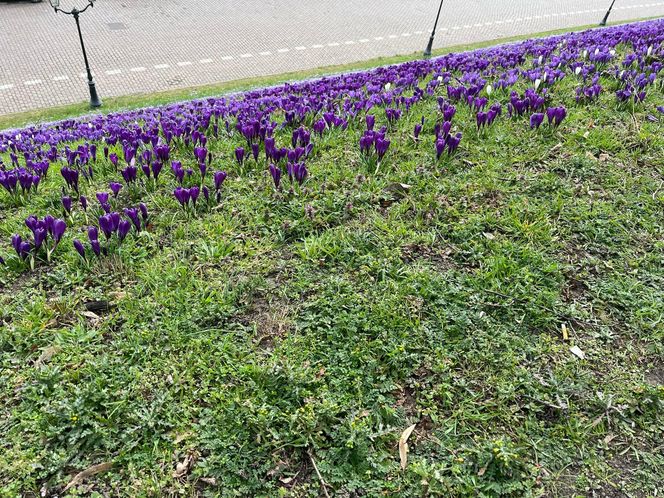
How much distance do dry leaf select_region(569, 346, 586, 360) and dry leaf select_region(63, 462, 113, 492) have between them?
2.71 m

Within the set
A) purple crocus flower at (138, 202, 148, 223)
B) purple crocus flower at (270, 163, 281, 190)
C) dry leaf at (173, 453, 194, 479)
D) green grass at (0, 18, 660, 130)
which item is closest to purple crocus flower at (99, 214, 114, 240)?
purple crocus flower at (138, 202, 148, 223)

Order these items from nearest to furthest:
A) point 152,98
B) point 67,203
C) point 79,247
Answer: point 79,247 → point 67,203 → point 152,98

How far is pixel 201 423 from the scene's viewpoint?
8.70ft

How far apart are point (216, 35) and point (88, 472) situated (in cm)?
2261

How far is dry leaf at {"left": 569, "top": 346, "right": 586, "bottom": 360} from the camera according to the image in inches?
119

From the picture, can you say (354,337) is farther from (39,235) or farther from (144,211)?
(39,235)

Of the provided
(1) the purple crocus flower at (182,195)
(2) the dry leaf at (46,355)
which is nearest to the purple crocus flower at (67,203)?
(1) the purple crocus flower at (182,195)

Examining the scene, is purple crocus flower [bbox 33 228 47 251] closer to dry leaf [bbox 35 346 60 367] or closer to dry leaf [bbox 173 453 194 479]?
dry leaf [bbox 35 346 60 367]

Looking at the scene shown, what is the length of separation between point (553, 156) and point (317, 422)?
12.5 ft

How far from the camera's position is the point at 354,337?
312cm

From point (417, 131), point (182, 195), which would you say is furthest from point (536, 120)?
point (182, 195)

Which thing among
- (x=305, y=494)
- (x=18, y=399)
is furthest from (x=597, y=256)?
(x=18, y=399)

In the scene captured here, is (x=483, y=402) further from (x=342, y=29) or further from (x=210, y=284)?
(x=342, y=29)

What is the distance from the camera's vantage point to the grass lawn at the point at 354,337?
2.48 m
